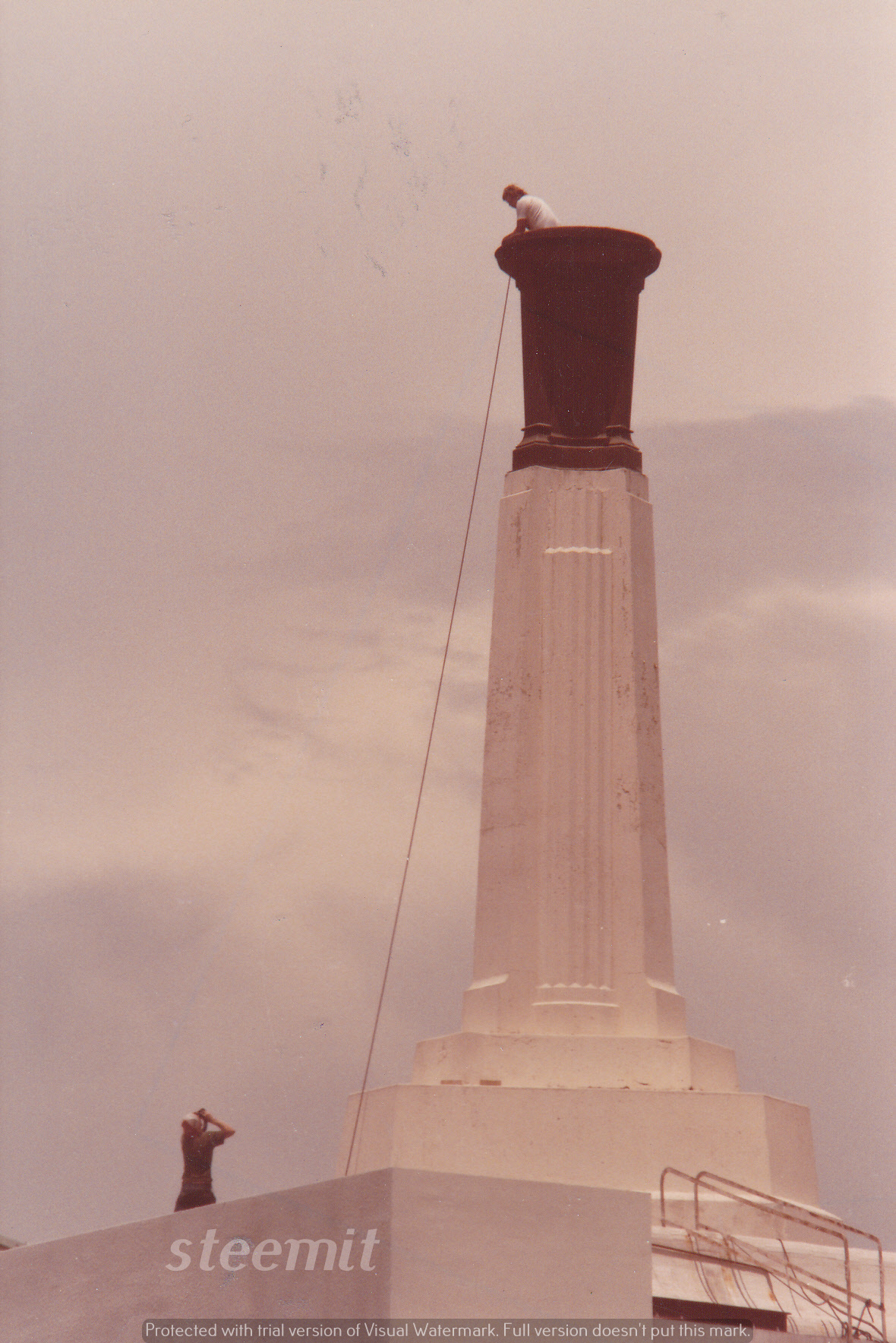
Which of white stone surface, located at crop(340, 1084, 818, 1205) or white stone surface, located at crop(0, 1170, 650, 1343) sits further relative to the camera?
white stone surface, located at crop(340, 1084, 818, 1205)

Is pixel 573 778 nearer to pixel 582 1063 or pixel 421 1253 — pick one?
pixel 582 1063

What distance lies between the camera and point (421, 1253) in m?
8.39

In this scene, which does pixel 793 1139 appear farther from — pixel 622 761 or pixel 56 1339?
pixel 56 1339

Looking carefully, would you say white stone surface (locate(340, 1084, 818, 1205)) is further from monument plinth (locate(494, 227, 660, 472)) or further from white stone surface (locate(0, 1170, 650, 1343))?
monument plinth (locate(494, 227, 660, 472))

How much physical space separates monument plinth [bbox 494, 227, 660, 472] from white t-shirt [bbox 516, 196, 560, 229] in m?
0.27

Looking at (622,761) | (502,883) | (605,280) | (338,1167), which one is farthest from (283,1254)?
(605,280)

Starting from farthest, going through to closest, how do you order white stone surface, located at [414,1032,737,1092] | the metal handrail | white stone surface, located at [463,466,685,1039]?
1. white stone surface, located at [463,466,685,1039]
2. white stone surface, located at [414,1032,737,1092]
3. the metal handrail

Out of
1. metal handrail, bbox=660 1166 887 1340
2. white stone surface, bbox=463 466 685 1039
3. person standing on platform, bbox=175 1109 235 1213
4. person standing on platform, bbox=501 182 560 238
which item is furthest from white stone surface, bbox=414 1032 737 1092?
person standing on platform, bbox=501 182 560 238

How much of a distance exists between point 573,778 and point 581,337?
4074 millimetres

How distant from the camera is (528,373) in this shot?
47.3 ft

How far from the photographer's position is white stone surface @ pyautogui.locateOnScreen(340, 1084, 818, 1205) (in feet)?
35.4

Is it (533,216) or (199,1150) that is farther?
(533,216)

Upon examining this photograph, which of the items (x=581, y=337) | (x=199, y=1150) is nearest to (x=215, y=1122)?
(x=199, y=1150)

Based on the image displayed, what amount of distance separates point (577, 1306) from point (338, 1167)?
4.06 metres
